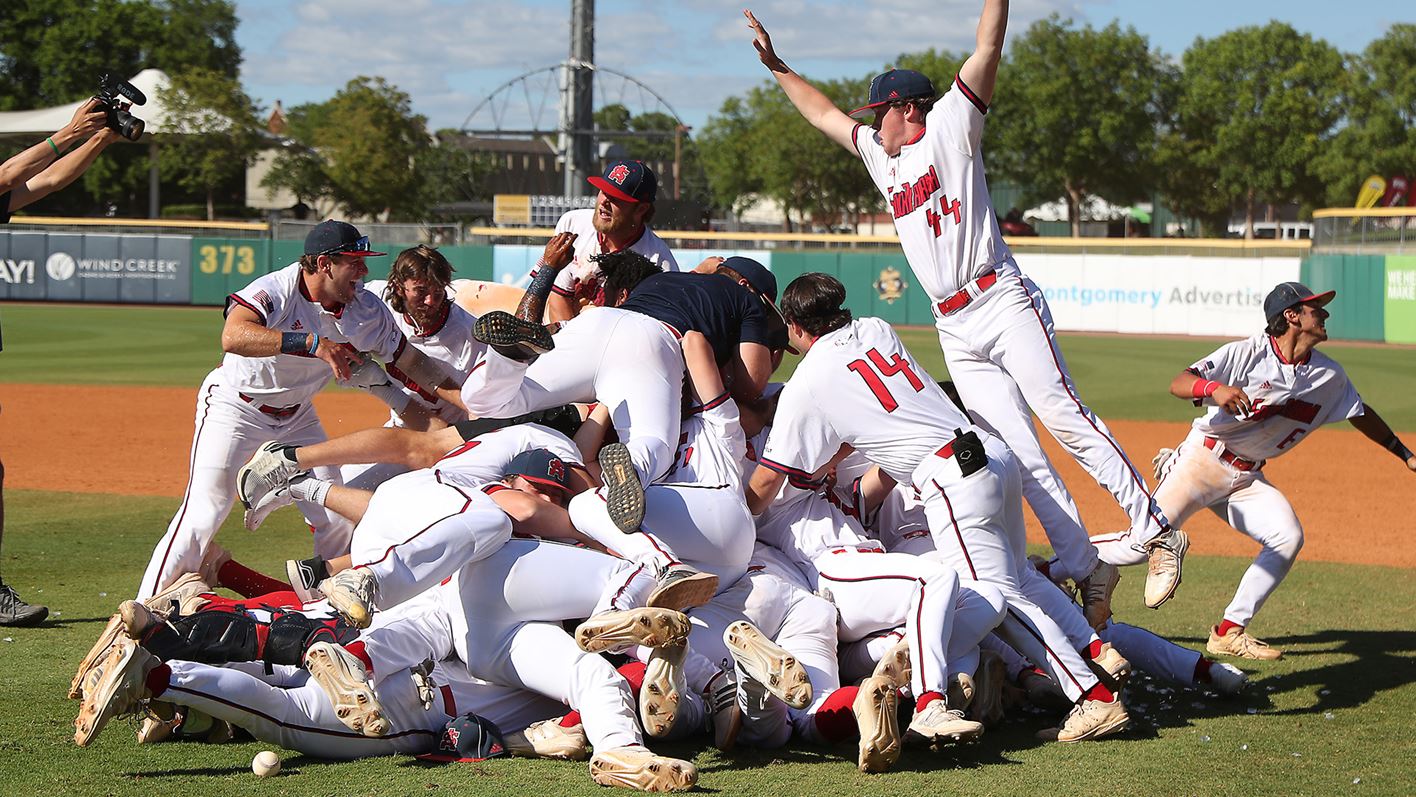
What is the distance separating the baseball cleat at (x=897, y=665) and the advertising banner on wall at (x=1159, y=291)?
24.4m

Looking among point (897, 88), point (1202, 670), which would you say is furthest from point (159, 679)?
point (1202, 670)

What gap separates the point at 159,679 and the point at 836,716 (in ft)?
7.48

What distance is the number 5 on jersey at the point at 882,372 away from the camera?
16.8 feet

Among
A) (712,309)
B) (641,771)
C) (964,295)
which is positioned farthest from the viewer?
(964,295)

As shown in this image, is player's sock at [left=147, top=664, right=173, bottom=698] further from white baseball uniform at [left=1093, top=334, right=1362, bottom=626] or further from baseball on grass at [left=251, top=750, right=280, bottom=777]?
white baseball uniform at [left=1093, top=334, right=1362, bottom=626]

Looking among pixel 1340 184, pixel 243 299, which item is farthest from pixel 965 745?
pixel 1340 184

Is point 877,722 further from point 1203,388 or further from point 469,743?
point 1203,388

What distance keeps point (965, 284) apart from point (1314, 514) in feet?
21.2

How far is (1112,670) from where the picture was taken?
5043mm

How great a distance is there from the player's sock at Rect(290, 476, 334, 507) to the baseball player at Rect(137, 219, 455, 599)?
0.66 m

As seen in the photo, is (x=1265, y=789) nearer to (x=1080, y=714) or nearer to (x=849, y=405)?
(x=1080, y=714)

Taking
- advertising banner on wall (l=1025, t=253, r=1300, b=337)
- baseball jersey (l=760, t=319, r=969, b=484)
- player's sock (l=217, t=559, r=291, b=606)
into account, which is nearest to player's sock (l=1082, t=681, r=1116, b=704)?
baseball jersey (l=760, t=319, r=969, b=484)

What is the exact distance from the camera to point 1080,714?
4.96m

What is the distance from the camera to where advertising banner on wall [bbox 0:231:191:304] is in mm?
33812
